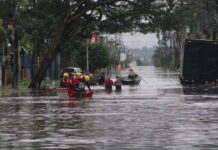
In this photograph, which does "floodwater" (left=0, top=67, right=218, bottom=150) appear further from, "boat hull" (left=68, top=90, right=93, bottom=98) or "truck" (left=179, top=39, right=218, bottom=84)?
"truck" (left=179, top=39, right=218, bottom=84)

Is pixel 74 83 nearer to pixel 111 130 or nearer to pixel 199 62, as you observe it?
pixel 199 62

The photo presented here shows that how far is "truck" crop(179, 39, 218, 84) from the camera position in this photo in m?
50.9

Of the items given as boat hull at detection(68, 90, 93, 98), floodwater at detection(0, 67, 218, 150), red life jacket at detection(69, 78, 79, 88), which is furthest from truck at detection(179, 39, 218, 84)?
floodwater at detection(0, 67, 218, 150)

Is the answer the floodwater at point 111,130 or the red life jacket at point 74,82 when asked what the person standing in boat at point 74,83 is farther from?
the floodwater at point 111,130

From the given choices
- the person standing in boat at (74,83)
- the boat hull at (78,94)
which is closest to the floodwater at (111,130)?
the person standing in boat at (74,83)

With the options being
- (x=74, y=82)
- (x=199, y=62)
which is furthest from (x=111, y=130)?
(x=199, y=62)

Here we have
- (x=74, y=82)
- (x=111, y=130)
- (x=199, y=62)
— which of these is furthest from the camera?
(x=199, y=62)

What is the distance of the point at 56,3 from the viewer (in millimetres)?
52406

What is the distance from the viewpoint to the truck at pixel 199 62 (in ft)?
167

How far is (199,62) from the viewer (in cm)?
5184

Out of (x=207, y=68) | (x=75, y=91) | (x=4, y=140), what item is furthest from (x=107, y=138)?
(x=207, y=68)

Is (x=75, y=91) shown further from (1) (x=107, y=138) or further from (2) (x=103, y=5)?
(1) (x=107, y=138)

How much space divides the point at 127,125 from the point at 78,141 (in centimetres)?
404

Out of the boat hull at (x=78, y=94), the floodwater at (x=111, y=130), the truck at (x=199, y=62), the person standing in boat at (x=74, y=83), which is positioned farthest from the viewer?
the truck at (x=199, y=62)
